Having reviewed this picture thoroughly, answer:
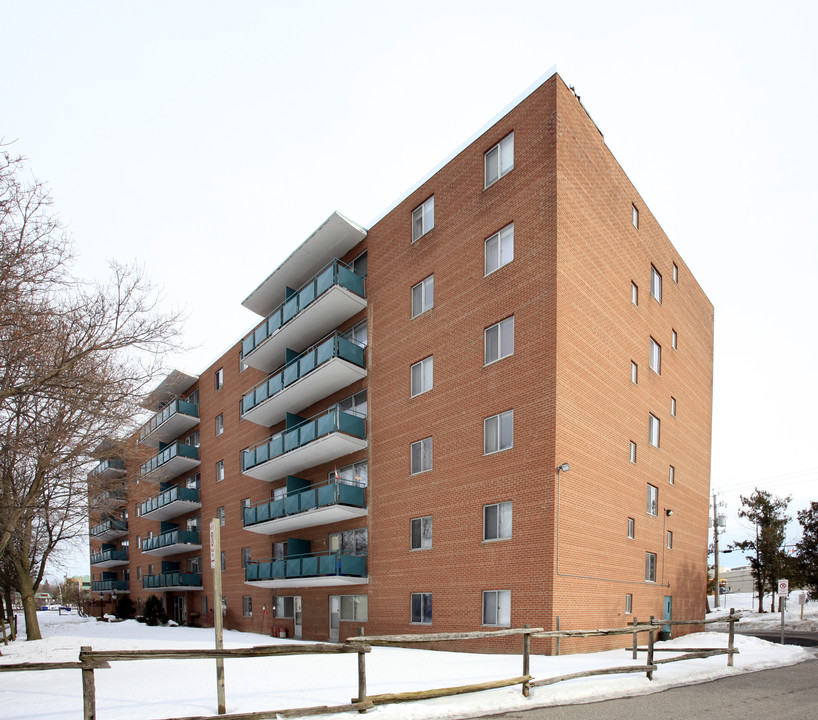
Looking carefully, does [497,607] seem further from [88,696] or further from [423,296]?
[88,696]

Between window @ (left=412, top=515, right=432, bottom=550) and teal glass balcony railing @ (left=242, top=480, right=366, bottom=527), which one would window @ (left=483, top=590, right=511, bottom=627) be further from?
teal glass balcony railing @ (left=242, top=480, right=366, bottom=527)

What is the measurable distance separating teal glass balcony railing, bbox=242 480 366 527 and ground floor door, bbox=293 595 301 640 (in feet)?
13.3

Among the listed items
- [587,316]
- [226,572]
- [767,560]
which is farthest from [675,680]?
[767,560]

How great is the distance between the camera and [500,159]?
21.4 metres

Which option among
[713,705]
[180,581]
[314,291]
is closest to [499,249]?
[314,291]

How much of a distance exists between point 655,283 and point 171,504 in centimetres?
3369

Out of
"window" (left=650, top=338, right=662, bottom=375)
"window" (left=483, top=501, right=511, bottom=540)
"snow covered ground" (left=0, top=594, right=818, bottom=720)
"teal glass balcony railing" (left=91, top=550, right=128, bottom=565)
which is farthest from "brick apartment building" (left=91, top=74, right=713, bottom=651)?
"teal glass balcony railing" (left=91, top=550, right=128, bottom=565)

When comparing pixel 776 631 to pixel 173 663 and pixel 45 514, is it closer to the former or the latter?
pixel 173 663

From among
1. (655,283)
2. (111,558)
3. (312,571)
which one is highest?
(655,283)

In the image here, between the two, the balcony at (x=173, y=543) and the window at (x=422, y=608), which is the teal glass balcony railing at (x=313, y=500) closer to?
the window at (x=422, y=608)

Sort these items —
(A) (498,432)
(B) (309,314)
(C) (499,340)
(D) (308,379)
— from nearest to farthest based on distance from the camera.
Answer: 1. (A) (498,432)
2. (C) (499,340)
3. (D) (308,379)
4. (B) (309,314)

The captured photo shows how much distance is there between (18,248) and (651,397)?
72.3ft

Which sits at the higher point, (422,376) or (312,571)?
(422,376)

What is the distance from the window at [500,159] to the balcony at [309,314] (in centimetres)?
738
